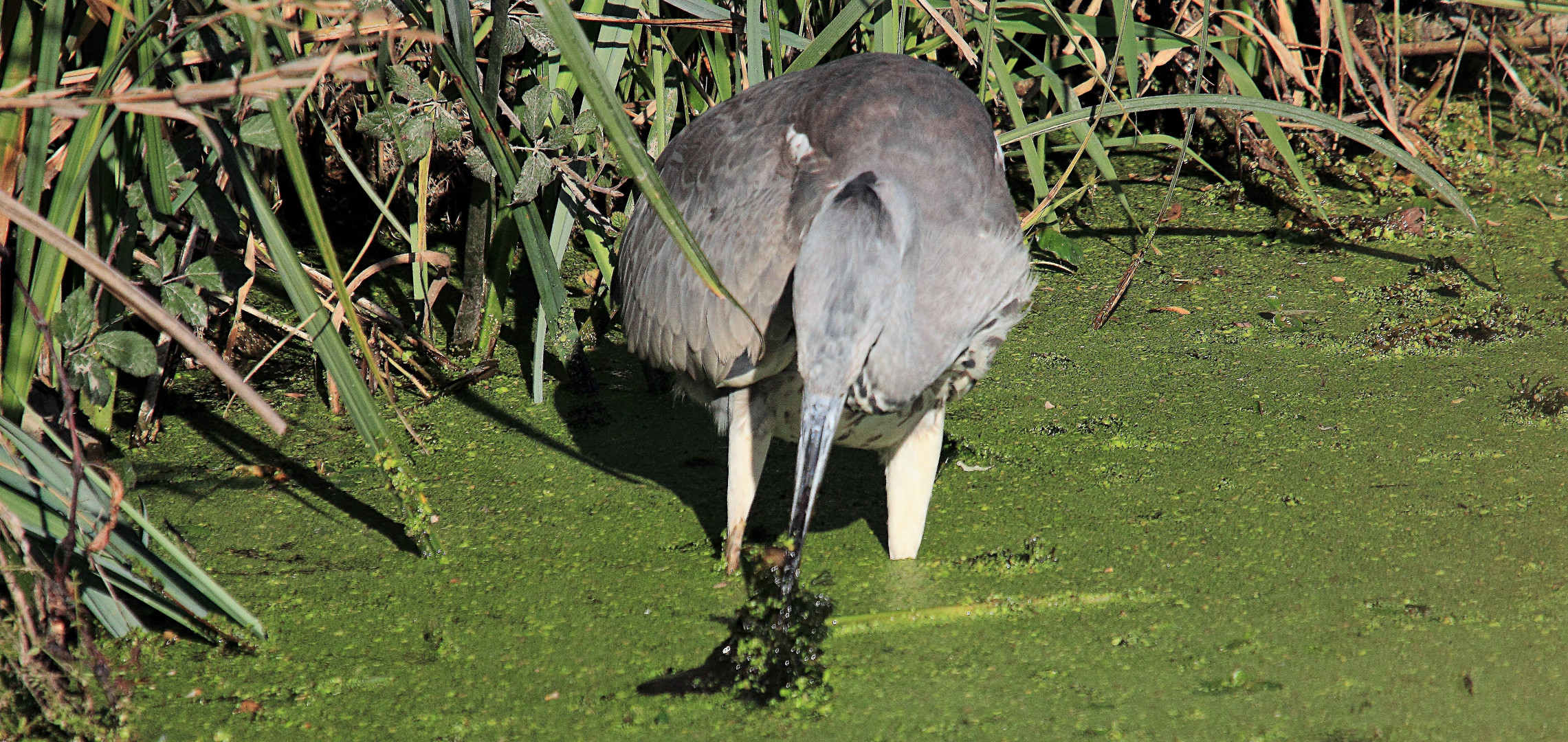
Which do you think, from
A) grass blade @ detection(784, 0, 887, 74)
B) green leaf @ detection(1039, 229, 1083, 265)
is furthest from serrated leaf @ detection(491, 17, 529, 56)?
green leaf @ detection(1039, 229, 1083, 265)

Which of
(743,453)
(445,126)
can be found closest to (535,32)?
(445,126)

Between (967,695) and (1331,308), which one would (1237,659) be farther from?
(1331,308)

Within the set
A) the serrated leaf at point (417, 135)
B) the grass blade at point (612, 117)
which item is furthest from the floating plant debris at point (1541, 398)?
the serrated leaf at point (417, 135)

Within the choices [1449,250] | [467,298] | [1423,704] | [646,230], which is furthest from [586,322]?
[1449,250]

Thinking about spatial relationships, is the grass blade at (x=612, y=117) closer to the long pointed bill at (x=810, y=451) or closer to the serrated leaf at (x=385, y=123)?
the long pointed bill at (x=810, y=451)

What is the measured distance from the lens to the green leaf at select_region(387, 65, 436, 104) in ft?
8.98

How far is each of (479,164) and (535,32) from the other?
1.32 ft

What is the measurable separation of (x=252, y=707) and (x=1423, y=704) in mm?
2145

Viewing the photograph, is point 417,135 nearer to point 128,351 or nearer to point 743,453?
point 128,351

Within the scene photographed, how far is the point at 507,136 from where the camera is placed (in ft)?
10.6

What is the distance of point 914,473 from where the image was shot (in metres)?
2.63

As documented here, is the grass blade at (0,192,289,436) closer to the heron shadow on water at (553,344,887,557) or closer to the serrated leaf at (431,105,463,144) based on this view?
the serrated leaf at (431,105,463,144)

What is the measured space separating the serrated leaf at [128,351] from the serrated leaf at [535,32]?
1.15 metres

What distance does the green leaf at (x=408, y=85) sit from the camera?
2.74 metres
